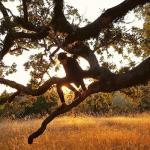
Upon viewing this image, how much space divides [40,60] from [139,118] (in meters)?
11.7

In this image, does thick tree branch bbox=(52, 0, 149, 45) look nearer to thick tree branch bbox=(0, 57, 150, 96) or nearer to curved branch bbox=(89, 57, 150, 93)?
thick tree branch bbox=(0, 57, 150, 96)

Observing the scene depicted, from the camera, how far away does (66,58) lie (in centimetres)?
830

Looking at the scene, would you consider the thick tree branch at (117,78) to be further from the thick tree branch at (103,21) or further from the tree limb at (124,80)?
the thick tree branch at (103,21)

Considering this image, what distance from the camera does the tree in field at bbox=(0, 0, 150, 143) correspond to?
307 inches

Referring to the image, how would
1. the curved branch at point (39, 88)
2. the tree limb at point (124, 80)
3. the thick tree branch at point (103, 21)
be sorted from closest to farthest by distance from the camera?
the tree limb at point (124, 80), the thick tree branch at point (103, 21), the curved branch at point (39, 88)

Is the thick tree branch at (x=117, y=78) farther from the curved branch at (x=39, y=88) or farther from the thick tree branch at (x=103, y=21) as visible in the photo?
the thick tree branch at (x=103, y=21)

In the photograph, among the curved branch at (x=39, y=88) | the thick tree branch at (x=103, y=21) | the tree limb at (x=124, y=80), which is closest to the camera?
the tree limb at (x=124, y=80)

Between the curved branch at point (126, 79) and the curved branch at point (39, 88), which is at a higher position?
the curved branch at point (39, 88)

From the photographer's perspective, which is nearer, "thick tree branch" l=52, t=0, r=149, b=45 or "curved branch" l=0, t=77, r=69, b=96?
"thick tree branch" l=52, t=0, r=149, b=45

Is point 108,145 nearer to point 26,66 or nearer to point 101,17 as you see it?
point 26,66

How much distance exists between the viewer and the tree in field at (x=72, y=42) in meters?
7.80

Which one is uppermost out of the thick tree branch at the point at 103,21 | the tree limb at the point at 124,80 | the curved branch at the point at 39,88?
the thick tree branch at the point at 103,21

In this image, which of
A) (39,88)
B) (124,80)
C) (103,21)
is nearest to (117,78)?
(124,80)

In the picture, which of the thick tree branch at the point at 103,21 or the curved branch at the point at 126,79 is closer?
the curved branch at the point at 126,79
